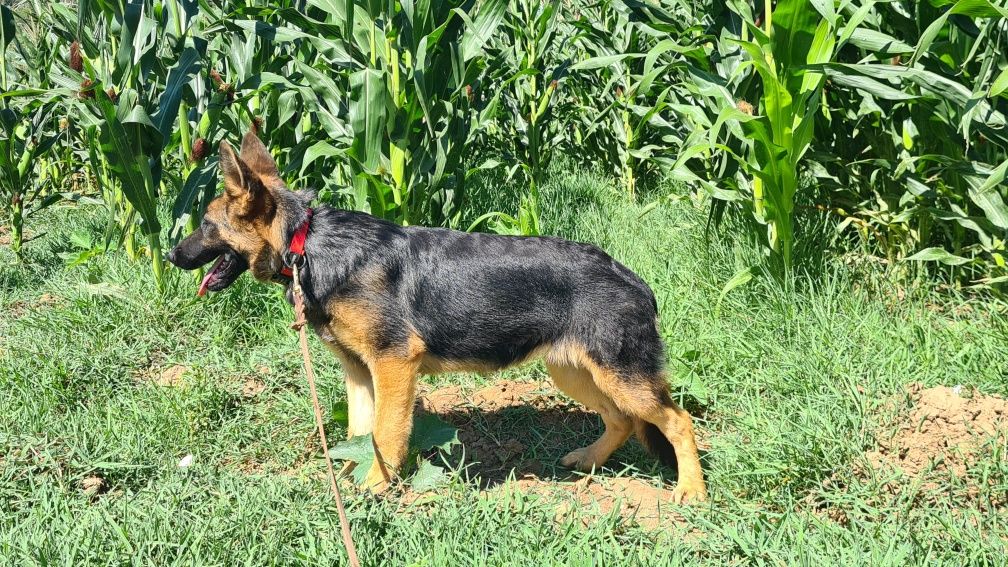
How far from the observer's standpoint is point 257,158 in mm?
4051

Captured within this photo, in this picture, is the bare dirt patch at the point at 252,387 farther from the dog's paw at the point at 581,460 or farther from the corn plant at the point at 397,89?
the dog's paw at the point at 581,460

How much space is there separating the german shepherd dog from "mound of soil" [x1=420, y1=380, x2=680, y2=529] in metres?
0.29

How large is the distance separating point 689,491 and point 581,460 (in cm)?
64

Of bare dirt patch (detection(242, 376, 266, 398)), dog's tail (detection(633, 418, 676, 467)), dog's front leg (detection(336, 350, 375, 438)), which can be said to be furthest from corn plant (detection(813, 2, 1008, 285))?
bare dirt patch (detection(242, 376, 266, 398))

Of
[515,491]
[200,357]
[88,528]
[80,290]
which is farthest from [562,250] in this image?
[80,290]

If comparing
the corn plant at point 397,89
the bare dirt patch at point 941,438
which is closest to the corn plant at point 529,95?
the corn plant at point 397,89

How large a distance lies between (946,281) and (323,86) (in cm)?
434

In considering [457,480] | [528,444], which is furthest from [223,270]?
[528,444]

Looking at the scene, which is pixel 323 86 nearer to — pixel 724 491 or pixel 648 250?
pixel 648 250

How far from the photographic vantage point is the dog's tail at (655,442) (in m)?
4.00

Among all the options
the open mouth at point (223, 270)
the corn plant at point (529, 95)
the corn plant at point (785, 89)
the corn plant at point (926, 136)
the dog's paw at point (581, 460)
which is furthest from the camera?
the corn plant at point (529, 95)

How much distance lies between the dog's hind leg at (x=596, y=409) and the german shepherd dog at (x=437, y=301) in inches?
5.2

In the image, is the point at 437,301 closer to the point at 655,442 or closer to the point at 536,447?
the point at 536,447

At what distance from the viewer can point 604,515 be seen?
335 centimetres
